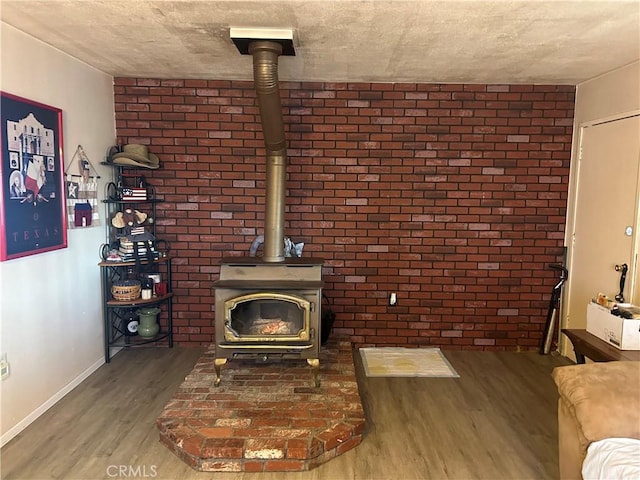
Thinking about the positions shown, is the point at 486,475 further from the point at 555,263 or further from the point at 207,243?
the point at 207,243

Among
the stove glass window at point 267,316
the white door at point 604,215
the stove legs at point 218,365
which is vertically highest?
the white door at point 604,215

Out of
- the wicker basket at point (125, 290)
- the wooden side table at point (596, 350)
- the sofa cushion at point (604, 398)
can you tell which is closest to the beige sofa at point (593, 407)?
the sofa cushion at point (604, 398)

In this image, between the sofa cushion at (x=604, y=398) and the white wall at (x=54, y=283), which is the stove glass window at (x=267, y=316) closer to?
the white wall at (x=54, y=283)

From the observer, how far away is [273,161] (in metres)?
3.24

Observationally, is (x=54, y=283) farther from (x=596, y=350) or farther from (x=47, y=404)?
(x=596, y=350)

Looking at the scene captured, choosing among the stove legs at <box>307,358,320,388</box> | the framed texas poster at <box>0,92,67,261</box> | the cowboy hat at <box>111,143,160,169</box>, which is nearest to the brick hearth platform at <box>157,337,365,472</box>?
the stove legs at <box>307,358,320,388</box>

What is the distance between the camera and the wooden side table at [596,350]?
231 centimetres

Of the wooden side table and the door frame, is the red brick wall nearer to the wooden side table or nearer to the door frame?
the door frame

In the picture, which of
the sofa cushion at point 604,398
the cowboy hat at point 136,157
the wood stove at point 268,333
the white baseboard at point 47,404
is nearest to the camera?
the sofa cushion at point 604,398

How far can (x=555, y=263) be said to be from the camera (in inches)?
152

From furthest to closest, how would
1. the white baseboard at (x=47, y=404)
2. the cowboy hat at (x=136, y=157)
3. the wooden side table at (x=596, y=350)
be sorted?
the cowboy hat at (x=136, y=157) < the white baseboard at (x=47, y=404) < the wooden side table at (x=596, y=350)

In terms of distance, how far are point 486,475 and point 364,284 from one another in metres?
1.93

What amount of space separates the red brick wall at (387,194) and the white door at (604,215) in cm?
21

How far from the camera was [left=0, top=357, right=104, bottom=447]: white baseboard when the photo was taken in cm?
245
